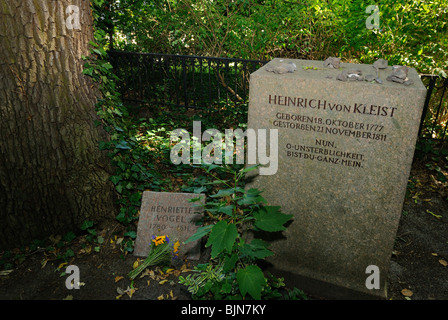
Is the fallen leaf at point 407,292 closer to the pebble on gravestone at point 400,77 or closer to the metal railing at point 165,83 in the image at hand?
the pebble on gravestone at point 400,77

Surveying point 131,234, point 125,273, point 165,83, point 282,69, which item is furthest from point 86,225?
point 165,83

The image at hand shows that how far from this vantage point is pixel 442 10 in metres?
4.57

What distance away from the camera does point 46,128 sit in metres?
3.15

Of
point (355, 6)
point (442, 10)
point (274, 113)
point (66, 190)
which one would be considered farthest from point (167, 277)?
point (355, 6)

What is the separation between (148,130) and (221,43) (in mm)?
2723

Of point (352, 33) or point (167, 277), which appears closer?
point (167, 277)

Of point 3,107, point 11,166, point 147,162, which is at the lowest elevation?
point 147,162

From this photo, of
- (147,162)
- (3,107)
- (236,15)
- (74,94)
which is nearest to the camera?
(3,107)

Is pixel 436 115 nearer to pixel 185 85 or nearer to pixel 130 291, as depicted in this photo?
pixel 185 85

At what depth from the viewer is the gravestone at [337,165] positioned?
2.27 m

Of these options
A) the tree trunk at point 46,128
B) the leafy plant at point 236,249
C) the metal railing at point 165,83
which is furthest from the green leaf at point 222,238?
the metal railing at point 165,83

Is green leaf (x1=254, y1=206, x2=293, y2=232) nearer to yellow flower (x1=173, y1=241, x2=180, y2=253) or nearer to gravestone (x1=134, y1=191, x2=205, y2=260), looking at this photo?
gravestone (x1=134, y1=191, x2=205, y2=260)

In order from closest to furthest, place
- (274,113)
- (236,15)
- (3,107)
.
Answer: (274,113)
(3,107)
(236,15)
